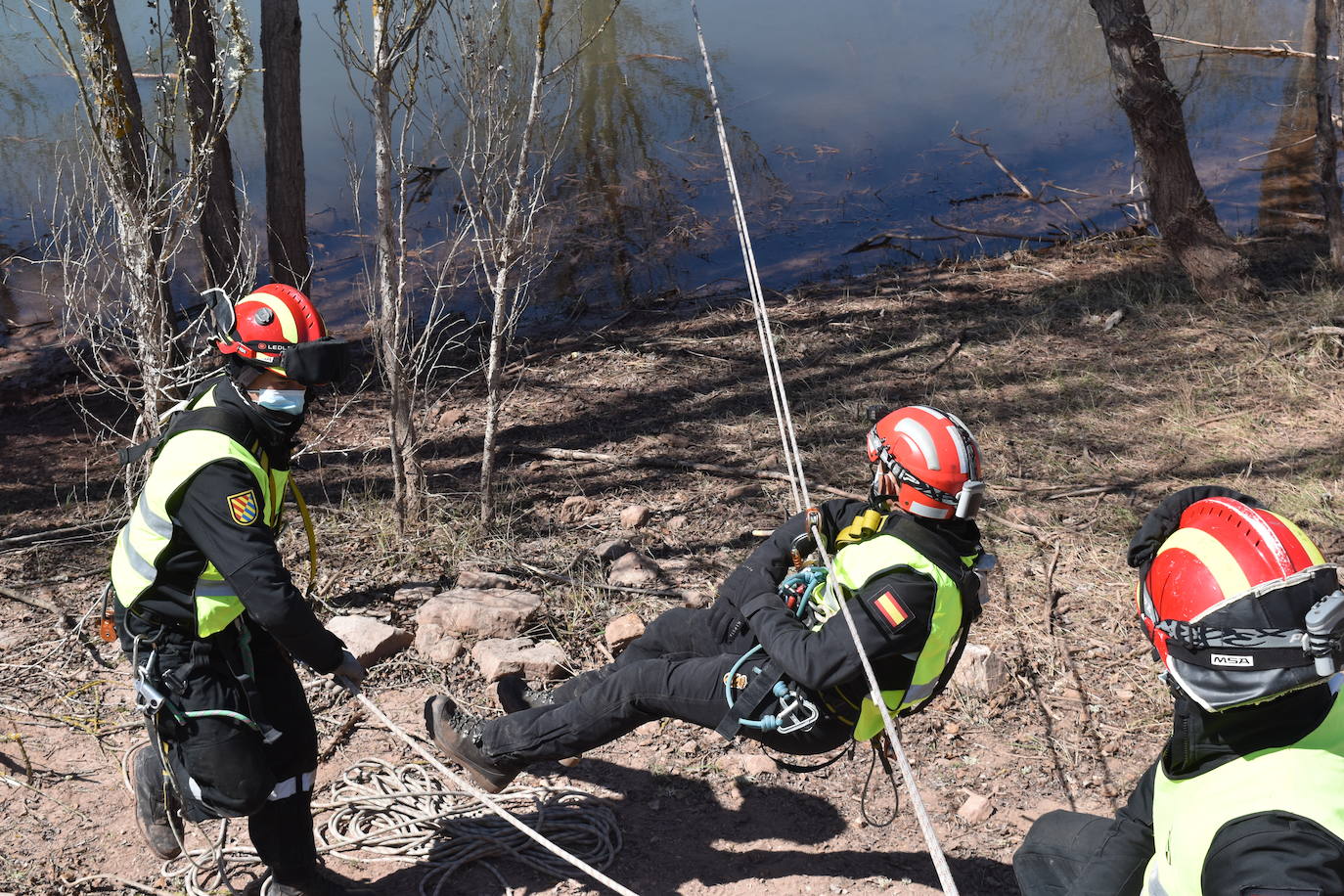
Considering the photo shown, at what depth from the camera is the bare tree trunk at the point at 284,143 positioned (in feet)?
27.3

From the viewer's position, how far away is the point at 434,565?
6.11m

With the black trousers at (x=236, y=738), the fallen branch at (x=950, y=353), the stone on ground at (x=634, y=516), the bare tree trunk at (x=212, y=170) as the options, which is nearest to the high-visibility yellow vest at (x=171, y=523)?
the black trousers at (x=236, y=738)

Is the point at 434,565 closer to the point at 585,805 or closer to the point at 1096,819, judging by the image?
the point at 585,805

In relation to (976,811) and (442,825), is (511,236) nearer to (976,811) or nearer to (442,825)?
(442,825)

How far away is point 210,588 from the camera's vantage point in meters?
3.13

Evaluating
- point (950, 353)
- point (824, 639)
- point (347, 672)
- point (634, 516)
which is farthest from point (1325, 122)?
point (347, 672)

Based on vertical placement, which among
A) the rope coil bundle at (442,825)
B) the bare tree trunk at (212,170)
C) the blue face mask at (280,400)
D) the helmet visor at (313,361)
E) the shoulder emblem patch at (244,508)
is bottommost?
the rope coil bundle at (442,825)

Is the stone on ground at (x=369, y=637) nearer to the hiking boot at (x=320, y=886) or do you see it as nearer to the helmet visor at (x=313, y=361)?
the hiking boot at (x=320, y=886)

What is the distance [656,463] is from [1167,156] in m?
5.85

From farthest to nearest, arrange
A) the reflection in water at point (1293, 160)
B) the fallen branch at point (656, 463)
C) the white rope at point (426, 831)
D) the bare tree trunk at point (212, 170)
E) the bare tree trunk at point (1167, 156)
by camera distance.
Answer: the reflection in water at point (1293, 160) < the bare tree trunk at point (1167, 156) < the bare tree trunk at point (212, 170) < the fallen branch at point (656, 463) < the white rope at point (426, 831)

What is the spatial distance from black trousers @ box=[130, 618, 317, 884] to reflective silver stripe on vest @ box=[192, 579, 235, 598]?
0.19 m

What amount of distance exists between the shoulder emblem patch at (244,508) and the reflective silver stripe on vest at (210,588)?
24cm

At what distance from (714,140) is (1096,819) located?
13162 mm

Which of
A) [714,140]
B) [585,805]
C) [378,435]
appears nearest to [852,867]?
[585,805]
